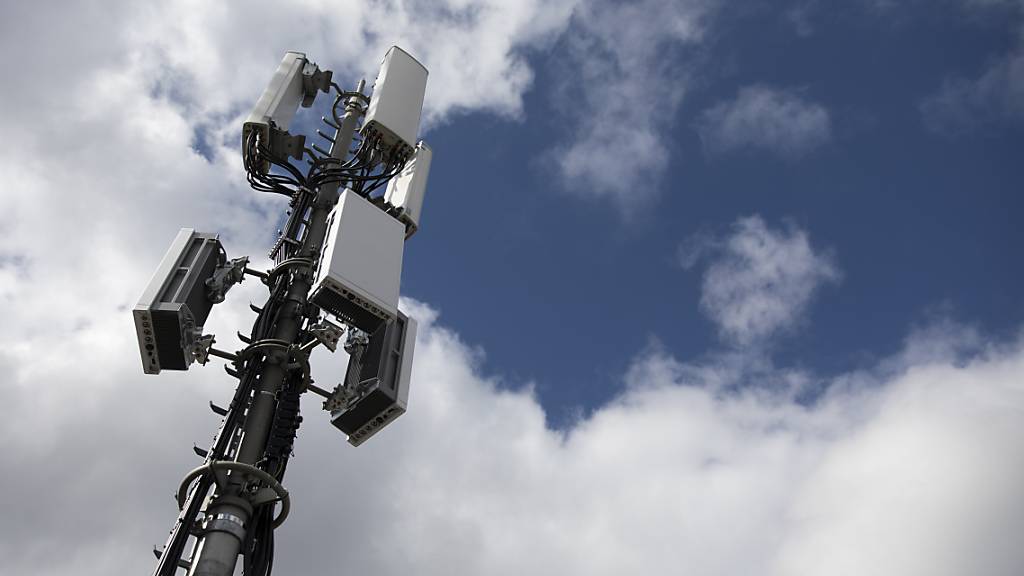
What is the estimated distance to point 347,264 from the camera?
48.4 ft

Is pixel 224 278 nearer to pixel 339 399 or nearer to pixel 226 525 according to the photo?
pixel 339 399

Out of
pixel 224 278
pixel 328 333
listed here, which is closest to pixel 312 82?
pixel 224 278

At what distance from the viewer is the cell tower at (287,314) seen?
12.7m

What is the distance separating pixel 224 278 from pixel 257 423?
326 cm

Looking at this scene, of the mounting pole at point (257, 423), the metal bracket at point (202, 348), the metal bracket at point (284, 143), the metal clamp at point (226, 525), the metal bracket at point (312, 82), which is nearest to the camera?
the mounting pole at point (257, 423)

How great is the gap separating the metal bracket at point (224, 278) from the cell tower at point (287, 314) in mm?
Answer: 26

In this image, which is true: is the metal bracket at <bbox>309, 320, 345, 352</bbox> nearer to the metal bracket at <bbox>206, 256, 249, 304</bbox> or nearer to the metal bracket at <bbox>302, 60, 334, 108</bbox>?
the metal bracket at <bbox>206, 256, 249, 304</bbox>

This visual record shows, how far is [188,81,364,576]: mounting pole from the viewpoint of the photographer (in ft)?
39.2

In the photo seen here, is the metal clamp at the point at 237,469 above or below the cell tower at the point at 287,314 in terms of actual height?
below

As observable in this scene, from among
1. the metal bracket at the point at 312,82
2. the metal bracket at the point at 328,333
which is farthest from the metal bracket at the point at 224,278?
the metal bracket at the point at 312,82

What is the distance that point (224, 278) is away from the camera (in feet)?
50.0

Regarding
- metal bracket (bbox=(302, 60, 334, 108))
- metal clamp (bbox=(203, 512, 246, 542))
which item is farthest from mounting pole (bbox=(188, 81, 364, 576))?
metal bracket (bbox=(302, 60, 334, 108))

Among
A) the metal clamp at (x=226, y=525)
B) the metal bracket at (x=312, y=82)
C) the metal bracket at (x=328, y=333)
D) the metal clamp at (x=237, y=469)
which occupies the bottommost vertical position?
the metal clamp at (x=226, y=525)

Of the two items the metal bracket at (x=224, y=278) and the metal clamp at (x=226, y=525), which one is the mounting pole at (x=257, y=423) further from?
the metal bracket at (x=224, y=278)
